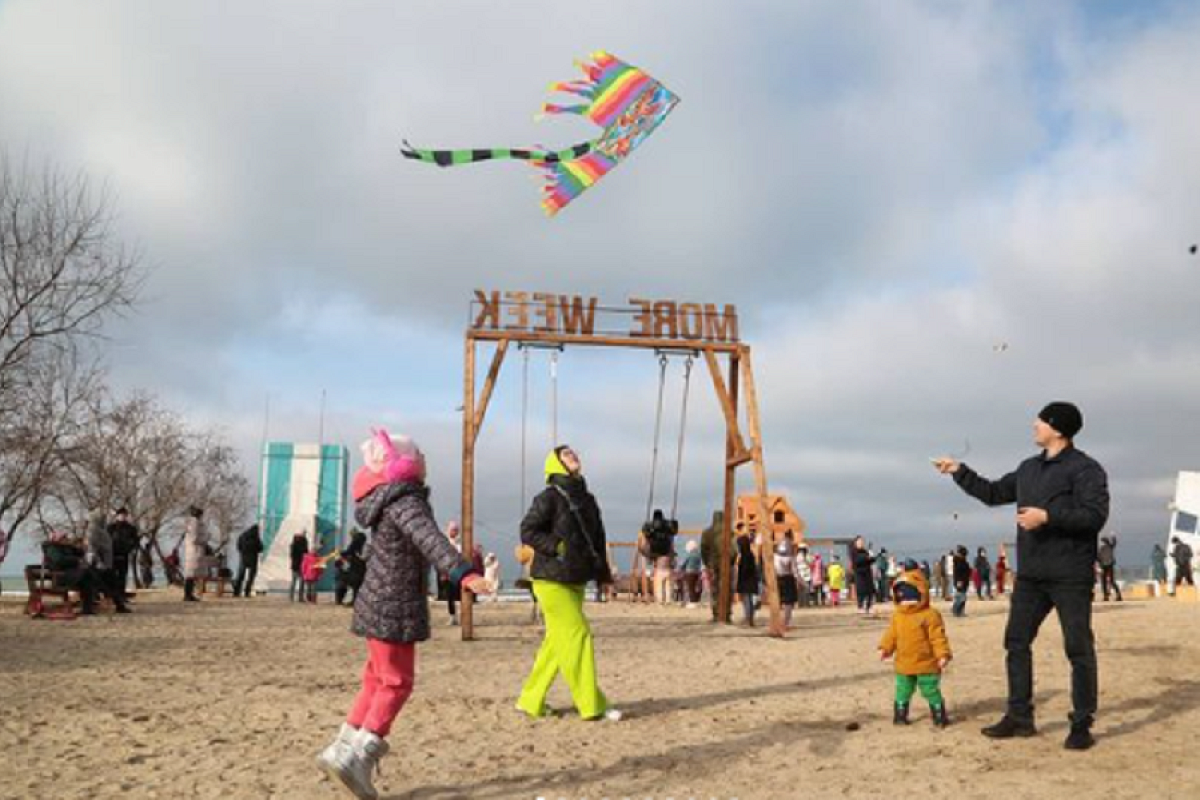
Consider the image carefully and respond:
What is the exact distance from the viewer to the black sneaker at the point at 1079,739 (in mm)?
6402

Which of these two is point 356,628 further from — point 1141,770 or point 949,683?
point 949,683

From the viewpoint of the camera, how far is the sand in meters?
5.65

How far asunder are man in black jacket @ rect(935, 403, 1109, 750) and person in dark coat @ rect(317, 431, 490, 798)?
3.92 m

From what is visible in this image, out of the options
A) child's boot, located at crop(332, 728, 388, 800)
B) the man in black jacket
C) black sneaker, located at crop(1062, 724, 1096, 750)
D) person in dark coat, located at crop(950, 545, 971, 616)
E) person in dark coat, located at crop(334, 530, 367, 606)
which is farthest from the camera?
person in dark coat, located at crop(334, 530, 367, 606)

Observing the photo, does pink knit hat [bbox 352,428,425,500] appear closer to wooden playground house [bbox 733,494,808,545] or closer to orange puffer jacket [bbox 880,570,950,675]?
orange puffer jacket [bbox 880,570,950,675]

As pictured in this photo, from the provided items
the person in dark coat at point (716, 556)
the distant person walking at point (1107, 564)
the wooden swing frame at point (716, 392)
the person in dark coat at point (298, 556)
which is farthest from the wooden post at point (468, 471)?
the distant person walking at point (1107, 564)

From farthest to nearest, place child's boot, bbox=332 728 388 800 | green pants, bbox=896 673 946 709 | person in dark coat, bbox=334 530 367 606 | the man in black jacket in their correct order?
person in dark coat, bbox=334 530 367 606, green pants, bbox=896 673 946 709, the man in black jacket, child's boot, bbox=332 728 388 800

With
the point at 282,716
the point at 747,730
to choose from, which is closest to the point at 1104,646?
the point at 747,730

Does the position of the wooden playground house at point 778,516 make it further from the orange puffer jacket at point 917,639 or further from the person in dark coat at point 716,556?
the orange puffer jacket at point 917,639

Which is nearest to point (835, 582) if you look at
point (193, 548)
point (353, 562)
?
point (353, 562)

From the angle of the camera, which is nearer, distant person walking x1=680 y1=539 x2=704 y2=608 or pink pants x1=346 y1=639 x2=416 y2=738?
pink pants x1=346 y1=639 x2=416 y2=738

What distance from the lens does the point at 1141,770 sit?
19.1ft

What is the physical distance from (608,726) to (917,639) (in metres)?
2.42

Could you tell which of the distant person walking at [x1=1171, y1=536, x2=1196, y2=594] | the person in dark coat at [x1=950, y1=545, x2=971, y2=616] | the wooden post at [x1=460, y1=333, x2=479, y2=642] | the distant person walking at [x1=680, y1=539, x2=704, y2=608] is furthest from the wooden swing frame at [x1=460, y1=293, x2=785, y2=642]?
the distant person walking at [x1=1171, y1=536, x2=1196, y2=594]
